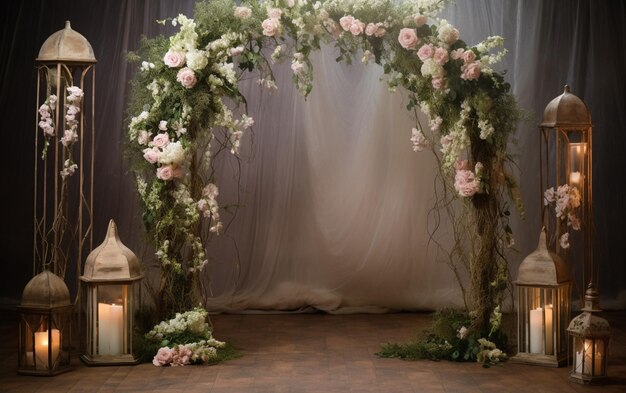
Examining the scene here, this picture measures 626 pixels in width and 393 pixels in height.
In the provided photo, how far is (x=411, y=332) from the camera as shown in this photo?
6.46 metres

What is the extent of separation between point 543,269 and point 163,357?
2.12m

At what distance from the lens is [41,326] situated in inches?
196

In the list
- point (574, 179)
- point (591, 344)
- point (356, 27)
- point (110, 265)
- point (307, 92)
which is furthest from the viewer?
point (574, 179)

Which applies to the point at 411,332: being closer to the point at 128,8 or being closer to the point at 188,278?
the point at 188,278

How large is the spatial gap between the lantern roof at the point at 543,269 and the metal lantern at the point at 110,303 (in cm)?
212

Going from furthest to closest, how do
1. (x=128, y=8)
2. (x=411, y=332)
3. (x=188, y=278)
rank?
(x=128, y=8), (x=411, y=332), (x=188, y=278)

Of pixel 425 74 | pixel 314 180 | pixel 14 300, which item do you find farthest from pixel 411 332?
pixel 14 300

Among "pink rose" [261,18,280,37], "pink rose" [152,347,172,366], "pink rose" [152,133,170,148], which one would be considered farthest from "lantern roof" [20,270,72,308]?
"pink rose" [261,18,280,37]

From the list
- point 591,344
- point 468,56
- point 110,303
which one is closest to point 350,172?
point 468,56

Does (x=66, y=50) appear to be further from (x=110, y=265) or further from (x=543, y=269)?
(x=543, y=269)

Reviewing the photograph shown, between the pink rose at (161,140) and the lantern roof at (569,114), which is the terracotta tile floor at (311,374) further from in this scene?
the lantern roof at (569,114)

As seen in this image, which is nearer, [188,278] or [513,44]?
[188,278]

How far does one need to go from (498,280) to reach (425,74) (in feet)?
4.03

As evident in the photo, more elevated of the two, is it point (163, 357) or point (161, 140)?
point (161, 140)
